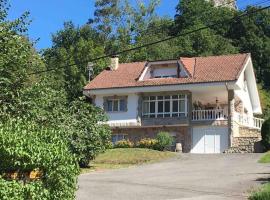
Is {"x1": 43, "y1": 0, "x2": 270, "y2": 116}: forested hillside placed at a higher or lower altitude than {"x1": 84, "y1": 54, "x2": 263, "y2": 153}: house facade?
higher

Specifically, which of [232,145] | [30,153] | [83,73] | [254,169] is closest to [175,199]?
[30,153]

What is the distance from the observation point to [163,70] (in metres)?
44.6

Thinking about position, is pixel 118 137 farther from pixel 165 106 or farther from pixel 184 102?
pixel 184 102

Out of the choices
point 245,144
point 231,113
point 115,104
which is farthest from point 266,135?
point 115,104

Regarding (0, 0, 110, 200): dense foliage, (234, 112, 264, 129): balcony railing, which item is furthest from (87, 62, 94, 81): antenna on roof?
(0, 0, 110, 200): dense foliage

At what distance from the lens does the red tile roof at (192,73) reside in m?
42.3

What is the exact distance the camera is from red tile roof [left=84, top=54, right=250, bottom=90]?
42281mm

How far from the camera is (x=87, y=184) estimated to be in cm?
2044

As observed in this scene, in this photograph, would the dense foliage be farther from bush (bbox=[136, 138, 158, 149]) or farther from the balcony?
the balcony

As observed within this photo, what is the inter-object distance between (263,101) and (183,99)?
25.5 m

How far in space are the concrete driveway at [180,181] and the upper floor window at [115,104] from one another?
598 inches

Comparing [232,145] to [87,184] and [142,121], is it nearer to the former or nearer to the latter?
[142,121]

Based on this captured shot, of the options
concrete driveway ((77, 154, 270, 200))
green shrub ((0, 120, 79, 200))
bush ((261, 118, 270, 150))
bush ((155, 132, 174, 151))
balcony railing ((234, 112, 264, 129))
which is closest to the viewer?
green shrub ((0, 120, 79, 200))

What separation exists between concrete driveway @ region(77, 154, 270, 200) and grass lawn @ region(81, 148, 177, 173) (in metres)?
1.92
